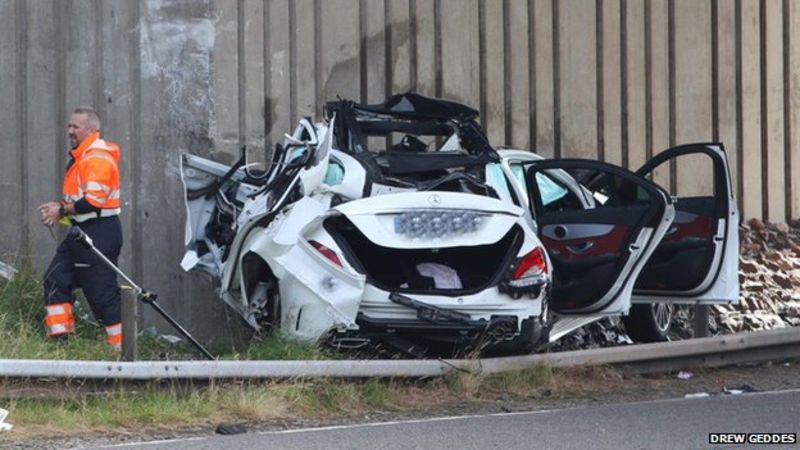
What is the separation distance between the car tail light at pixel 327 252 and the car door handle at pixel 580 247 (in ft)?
6.78

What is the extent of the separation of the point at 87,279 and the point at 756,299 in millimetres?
6976

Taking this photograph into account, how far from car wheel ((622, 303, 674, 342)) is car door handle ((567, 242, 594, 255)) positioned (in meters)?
1.41

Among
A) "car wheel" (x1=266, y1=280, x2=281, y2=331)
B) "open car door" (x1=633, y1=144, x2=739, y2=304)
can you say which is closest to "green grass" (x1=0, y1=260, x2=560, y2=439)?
"car wheel" (x1=266, y1=280, x2=281, y2=331)

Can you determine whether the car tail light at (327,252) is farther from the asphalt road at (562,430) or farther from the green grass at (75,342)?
the asphalt road at (562,430)

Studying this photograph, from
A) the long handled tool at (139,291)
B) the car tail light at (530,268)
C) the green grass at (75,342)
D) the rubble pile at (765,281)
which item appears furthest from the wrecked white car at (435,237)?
the rubble pile at (765,281)

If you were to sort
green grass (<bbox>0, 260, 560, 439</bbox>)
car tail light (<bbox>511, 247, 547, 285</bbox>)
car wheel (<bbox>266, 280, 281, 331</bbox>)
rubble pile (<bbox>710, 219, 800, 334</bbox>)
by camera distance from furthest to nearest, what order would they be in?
rubble pile (<bbox>710, 219, 800, 334</bbox>) → car wheel (<bbox>266, 280, 281, 331</bbox>) → car tail light (<bbox>511, 247, 547, 285</bbox>) → green grass (<bbox>0, 260, 560, 439</bbox>)

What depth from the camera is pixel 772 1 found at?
18719 millimetres

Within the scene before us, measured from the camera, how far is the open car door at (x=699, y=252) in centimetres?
1266

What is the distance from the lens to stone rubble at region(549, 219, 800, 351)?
45.1 ft

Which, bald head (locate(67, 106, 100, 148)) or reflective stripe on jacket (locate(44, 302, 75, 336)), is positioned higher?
bald head (locate(67, 106, 100, 148))

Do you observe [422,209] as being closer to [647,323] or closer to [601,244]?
[601,244]

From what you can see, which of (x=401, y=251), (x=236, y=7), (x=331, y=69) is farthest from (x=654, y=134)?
(x=401, y=251)

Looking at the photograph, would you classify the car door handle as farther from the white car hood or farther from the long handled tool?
the long handled tool

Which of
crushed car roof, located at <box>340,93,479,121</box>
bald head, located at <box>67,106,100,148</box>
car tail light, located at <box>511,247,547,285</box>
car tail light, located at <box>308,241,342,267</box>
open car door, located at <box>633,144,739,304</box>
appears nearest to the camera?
car tail light, located at <box>308,241,342,267</box>
